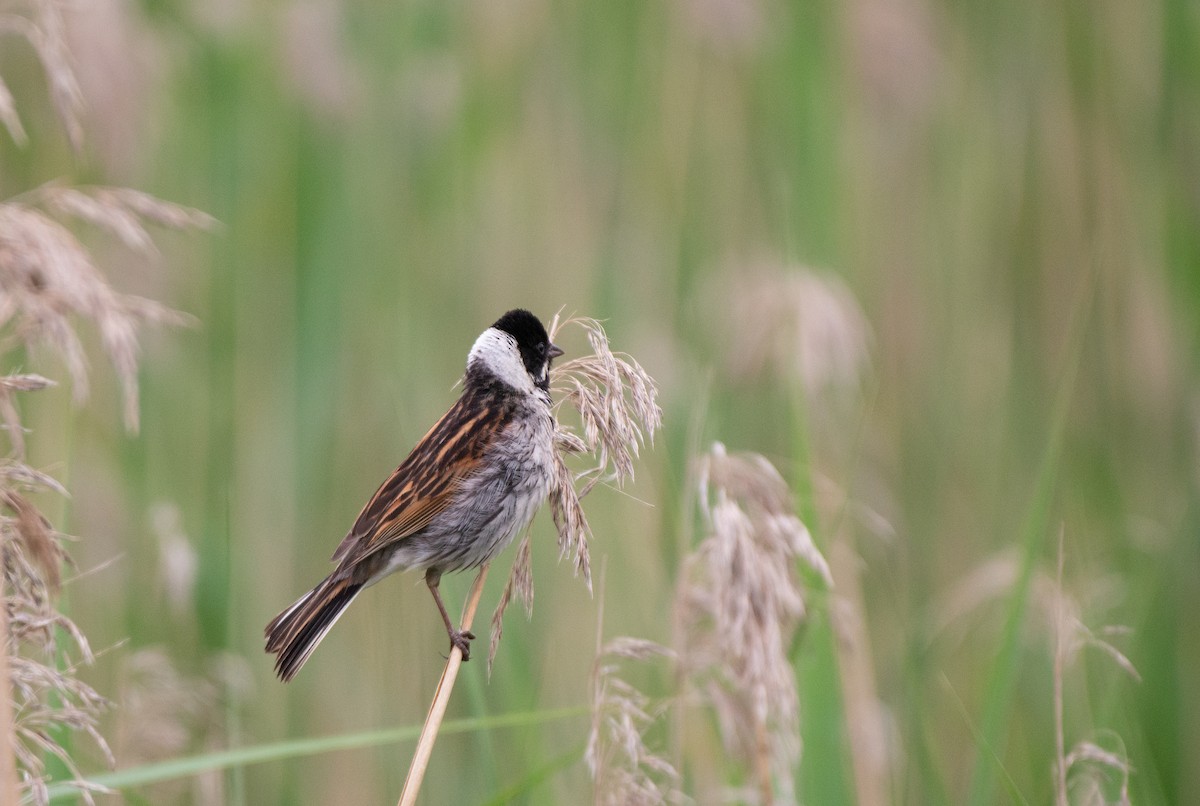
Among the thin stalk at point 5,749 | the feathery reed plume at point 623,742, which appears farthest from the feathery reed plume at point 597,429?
the thin stalk at point 5,749

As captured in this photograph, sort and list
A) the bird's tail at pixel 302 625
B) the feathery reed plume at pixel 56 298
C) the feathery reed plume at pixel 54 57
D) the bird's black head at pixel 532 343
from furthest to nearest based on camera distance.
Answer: the bird's black head at pixel 532 343
the bird's tail at pixel 302 625
the feathery reed plume at pixel 54 57
the feathery reed plume at pixel 56 298

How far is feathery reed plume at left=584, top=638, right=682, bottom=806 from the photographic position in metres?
2.16

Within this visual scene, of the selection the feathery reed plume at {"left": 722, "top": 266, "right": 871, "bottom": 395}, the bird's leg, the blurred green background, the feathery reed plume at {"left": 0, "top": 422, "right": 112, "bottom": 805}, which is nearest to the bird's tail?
the bird's leg

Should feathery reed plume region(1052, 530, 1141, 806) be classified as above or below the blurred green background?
below

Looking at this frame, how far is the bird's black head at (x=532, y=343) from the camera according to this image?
300 centimetres

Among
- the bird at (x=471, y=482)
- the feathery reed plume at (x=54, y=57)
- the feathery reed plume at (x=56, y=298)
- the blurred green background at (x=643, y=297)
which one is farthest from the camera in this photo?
the blurred green background at (x=643, y=297)

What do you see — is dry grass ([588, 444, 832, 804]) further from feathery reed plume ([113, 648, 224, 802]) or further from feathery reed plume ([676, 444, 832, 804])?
feathery reed plume ([113, 648, 224, 802])

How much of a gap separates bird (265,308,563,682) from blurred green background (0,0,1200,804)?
18.0 inches

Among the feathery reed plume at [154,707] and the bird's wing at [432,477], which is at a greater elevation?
the bird's wing at [432,477]

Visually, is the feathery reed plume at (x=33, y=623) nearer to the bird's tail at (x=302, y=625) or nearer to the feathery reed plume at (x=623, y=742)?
the bird's tail at (x=302, y=625)

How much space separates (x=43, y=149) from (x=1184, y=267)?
361 cm

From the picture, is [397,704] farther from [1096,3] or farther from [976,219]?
[1096,3]

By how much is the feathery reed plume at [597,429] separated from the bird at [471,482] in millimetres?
410

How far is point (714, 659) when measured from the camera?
8.15ft
